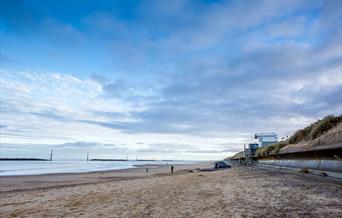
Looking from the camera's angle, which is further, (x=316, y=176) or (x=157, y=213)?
(x=316, y=176)

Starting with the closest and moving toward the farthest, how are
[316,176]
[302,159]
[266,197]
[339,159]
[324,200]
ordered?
[324,200], [266,197], [339,159], [316,176], [302,159]

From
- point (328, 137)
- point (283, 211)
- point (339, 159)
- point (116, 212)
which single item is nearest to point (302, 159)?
point (328, 137)

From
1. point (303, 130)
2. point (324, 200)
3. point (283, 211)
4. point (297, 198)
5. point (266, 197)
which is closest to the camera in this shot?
point (283, 211)

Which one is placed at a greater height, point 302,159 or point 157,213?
point 302,159

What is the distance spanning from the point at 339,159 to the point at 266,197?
2933 mm

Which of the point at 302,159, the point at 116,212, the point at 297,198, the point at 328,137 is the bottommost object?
the point at 116,212

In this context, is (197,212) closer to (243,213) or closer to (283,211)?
(243,213)

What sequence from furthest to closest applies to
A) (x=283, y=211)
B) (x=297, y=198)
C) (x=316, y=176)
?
(x=316, y=176)
(x=297, y=198)
(x=283, y=211)

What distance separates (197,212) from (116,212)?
104 inches

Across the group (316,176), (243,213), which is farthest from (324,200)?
(316,176)

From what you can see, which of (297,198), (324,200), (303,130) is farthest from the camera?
(303,130)

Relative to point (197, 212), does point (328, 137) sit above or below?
above

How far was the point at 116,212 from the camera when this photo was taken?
26.5 ft

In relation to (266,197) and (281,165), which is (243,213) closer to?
(266,197)
